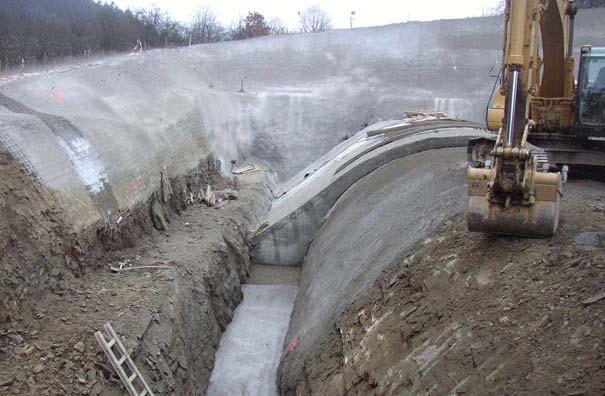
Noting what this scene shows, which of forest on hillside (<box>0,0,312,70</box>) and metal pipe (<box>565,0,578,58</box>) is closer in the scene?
metal pipe (<box>565,0,578,58</box>)

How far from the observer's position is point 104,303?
9039mm

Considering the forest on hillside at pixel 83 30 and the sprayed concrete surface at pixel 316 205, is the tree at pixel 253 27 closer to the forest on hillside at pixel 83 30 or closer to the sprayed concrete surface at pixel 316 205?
the forest on hillside at pixel 83 30

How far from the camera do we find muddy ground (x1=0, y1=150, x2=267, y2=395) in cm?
754

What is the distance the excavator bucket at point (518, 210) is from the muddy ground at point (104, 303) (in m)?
5.25

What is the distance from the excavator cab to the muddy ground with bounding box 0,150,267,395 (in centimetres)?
810

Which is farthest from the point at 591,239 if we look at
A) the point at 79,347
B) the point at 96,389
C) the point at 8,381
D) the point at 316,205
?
the point at 316,205

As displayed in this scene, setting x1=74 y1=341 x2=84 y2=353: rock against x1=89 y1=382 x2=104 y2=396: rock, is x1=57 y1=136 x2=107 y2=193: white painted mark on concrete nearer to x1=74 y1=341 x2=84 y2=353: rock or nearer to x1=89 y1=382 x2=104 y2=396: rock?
x1=74 y1=341 x2=84 y2=353: rock

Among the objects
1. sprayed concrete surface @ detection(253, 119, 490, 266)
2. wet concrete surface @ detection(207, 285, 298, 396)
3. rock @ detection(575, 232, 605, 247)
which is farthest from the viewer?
sprayed concrete surface @ detection(253, 119, 490, 266)

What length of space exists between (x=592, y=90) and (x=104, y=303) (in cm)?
967

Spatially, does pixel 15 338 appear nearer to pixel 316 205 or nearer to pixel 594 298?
pixel 594 298

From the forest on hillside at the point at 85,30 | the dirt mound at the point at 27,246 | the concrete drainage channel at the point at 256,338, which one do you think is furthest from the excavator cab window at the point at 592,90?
the forest on hillside at the point at 85,30

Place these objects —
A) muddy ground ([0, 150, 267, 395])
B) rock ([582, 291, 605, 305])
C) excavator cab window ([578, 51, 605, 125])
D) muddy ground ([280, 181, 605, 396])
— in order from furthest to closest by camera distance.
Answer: excavator cab window ([578, 51, 605, 125]) < muddy ground ([0, 150, 267, 395]) < rock ([582, 291, 605, 305]) < muddy ground ([280, 181, 605, 396])

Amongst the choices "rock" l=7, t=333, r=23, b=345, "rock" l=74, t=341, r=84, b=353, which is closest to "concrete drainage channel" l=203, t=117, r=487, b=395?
"rock" l=74, t=341, r=84, b=353

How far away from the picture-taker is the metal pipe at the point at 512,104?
271 inches
